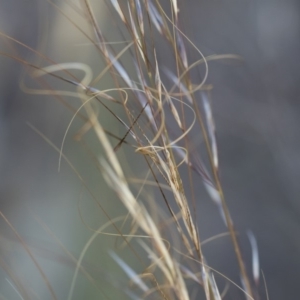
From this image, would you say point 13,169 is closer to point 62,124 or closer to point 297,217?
point 62,124

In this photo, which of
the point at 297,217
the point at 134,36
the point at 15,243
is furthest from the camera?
the point at 15,243

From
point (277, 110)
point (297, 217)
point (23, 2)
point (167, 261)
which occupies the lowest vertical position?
point (297, 217)

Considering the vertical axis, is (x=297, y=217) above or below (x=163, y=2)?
below

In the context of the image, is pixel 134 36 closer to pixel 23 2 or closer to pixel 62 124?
pixel 62 124

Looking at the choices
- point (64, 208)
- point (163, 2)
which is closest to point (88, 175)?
point (64, 208)

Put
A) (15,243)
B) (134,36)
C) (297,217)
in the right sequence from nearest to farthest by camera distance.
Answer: (134,36)
(297,217)
(15,243)

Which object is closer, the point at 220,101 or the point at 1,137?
the point at 220,101

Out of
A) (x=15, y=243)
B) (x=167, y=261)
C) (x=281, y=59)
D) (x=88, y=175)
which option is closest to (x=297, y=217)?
(x=281, y=59)
